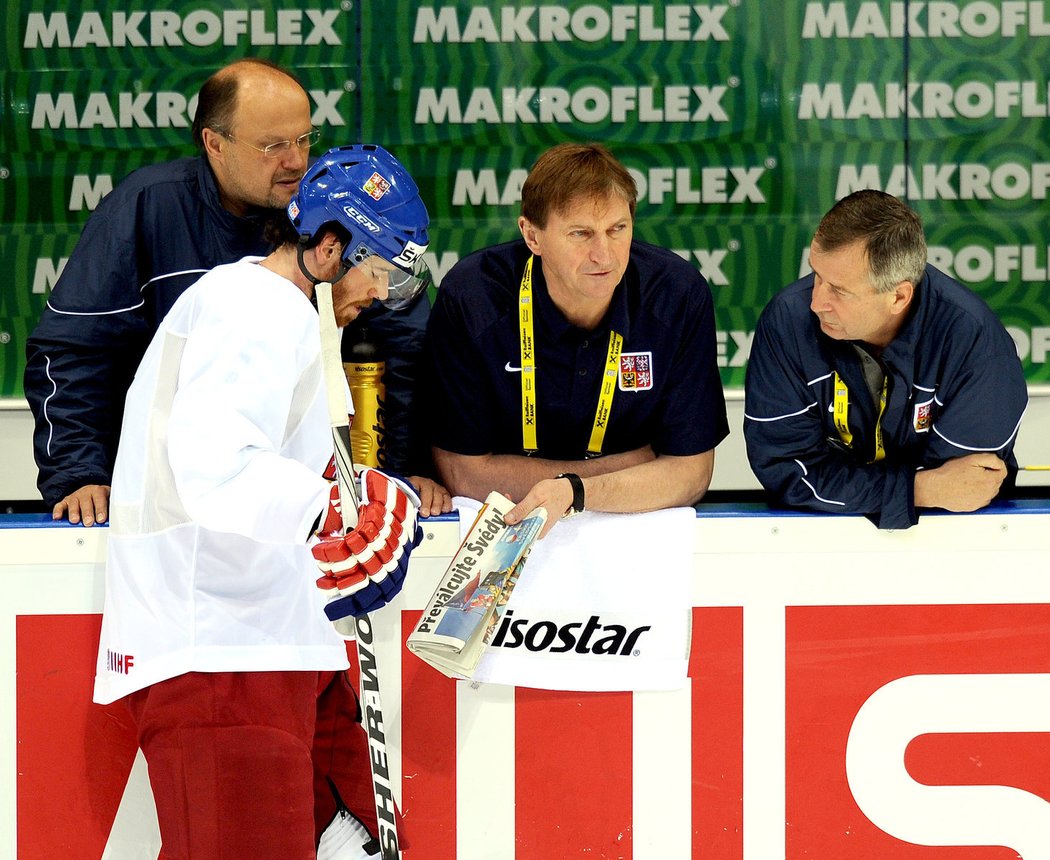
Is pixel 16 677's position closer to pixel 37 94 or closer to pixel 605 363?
pixel 605 363

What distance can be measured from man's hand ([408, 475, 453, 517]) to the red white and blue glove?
0.65 metres

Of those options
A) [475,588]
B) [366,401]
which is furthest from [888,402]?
[366,401]

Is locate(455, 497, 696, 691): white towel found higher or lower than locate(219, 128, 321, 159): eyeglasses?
lower

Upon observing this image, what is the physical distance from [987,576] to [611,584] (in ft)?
2.66

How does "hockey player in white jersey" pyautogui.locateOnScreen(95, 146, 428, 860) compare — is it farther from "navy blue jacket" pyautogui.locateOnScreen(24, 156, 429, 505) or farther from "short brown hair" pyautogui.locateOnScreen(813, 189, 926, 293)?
"short brown hair" pyautogui.locateOnScreen(813, 189, 926, 293)

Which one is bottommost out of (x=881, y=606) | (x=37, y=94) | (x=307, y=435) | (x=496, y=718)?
(x=496, y=718)

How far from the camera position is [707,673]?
290 cm

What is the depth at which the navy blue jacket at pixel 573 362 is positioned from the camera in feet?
9.84

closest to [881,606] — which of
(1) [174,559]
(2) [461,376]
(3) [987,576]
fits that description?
(3) [987,576]

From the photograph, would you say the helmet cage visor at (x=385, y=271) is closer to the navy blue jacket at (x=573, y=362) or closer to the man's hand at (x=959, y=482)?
the navy blue jacket at (x=573, y=362)

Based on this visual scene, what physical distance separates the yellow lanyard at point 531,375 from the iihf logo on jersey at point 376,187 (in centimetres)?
68

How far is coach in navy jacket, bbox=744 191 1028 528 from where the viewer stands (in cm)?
289

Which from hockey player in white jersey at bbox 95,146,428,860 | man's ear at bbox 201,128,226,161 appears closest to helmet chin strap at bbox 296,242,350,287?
hockey player in white jersey at bbox 95,146,428,860

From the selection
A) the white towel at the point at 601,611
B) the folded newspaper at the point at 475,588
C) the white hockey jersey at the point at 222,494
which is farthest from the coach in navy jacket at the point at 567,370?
the white hockey jersey at the point at 222,494
